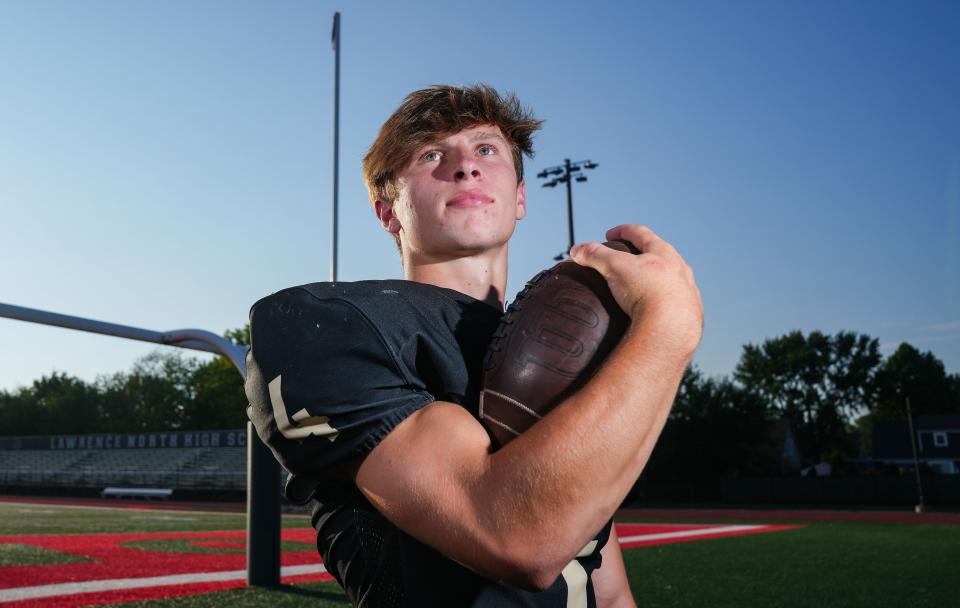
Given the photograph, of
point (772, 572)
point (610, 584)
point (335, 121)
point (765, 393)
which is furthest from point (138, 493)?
point (765, 393)

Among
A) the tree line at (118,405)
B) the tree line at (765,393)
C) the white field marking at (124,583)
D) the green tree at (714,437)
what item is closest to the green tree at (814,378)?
the tree line at (765,393)

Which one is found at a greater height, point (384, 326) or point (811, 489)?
point (384, 326)

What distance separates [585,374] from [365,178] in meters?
0.80

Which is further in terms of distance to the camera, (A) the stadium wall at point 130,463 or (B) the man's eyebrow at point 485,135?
(A) the stadium wall at point 130,463

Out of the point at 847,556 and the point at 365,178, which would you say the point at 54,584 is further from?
the point at 847,556

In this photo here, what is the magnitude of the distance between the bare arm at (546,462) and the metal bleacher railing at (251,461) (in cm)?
279

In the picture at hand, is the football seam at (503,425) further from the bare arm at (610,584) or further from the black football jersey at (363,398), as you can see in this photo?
the bare arm at (610,584)

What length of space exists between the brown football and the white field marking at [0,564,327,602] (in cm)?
438

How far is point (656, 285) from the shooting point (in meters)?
1.01

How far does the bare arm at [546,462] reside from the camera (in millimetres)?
890

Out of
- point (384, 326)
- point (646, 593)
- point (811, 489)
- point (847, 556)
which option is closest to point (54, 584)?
point (646, 593)

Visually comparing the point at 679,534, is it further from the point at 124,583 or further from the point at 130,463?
the point at 130,463

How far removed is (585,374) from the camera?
105cm

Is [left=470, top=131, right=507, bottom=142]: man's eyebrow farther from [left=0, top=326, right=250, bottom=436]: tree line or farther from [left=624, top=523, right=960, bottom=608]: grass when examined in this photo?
[left=0, top=326, right=250, bottom=436]: tree line
